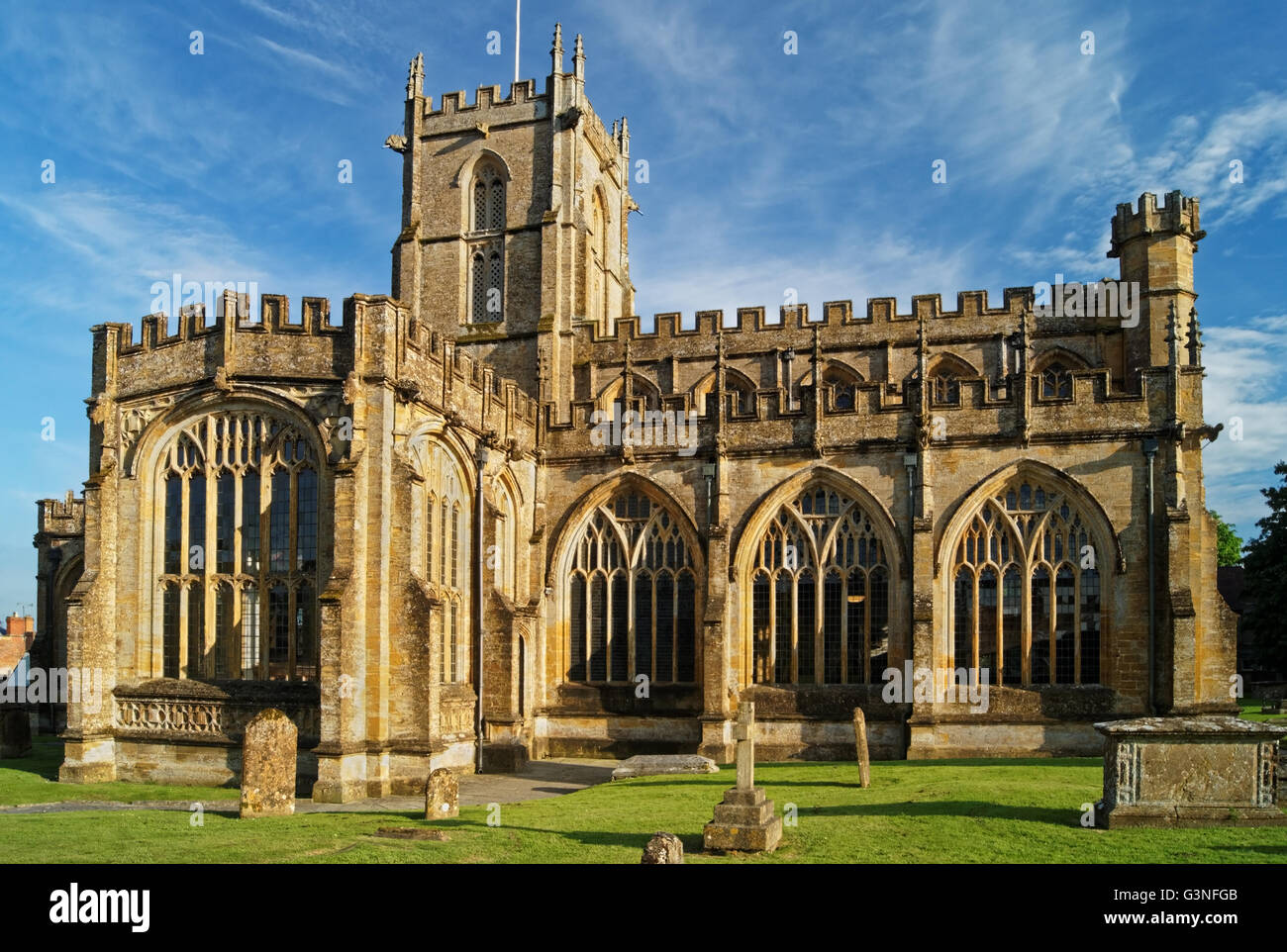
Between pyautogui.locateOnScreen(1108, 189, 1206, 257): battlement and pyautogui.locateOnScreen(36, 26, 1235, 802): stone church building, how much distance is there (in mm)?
80

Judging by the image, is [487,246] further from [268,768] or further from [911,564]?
[268,768]

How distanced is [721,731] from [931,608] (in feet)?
18.1

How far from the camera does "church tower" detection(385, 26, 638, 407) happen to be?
33156 mm

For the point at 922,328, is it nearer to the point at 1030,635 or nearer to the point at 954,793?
the point at 1030,635

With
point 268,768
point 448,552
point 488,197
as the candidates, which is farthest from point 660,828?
point 488,197

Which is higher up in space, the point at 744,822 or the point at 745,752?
the point at 745,752

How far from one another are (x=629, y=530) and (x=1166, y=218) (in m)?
16.0

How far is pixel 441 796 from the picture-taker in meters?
16.6

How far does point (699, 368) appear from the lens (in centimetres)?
3300

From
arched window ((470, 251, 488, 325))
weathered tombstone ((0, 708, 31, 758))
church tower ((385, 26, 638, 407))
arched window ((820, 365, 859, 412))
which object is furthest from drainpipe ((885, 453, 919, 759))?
weathered tombstone ((0, 708, 31, 758))

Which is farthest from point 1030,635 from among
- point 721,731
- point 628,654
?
point 628,654

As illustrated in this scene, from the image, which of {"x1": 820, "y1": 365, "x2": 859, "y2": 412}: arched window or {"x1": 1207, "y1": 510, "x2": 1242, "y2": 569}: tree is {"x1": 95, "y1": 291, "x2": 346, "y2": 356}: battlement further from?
{"x1": 1207, "y1": 510, "x2": 1242, "y2": 569}: tree
